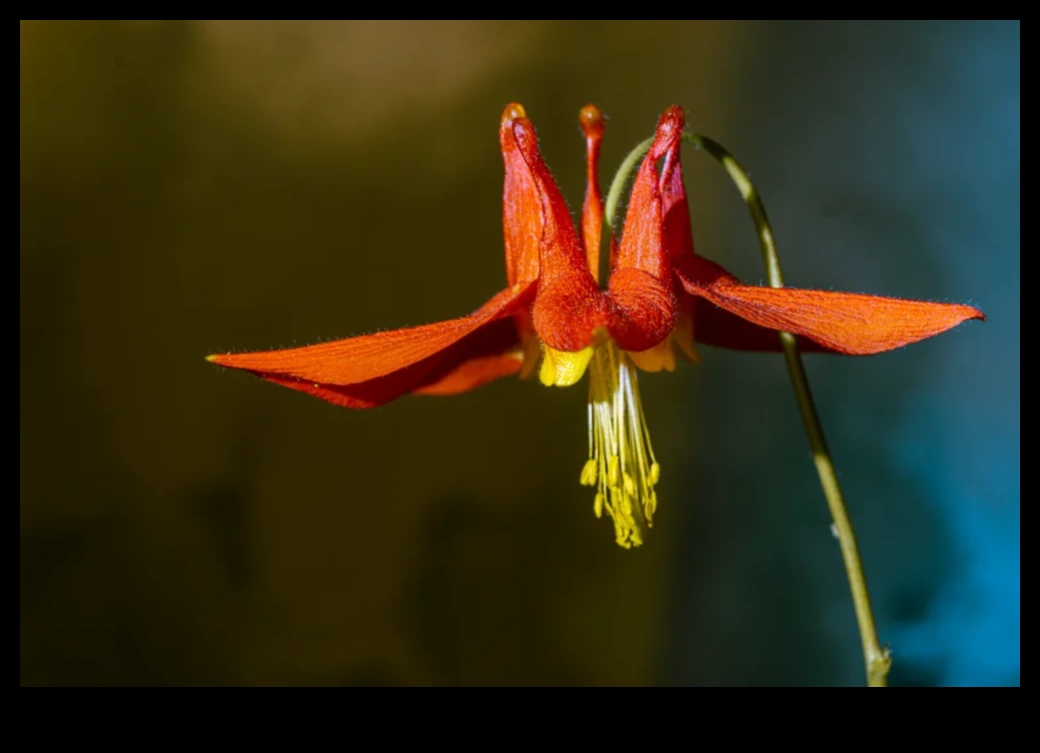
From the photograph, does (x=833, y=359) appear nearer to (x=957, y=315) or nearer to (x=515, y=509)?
(x=515, y=509)

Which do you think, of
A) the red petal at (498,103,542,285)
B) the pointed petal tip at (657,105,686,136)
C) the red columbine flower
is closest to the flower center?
the red columbine flower

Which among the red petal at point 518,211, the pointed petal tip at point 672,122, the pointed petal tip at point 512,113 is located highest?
the pointed petal tip at point 512,113

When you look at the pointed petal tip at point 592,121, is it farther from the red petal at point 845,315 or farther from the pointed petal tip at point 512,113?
the red petal at point 845,315

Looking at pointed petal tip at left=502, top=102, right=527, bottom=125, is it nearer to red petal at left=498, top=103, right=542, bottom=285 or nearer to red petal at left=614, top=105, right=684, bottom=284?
red petal at left=498, top=103, right=542, bottom=285

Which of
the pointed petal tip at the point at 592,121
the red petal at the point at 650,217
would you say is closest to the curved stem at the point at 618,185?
the red petal at the point at 650,217

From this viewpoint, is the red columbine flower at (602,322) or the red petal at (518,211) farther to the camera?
the red petal at (518,211)
